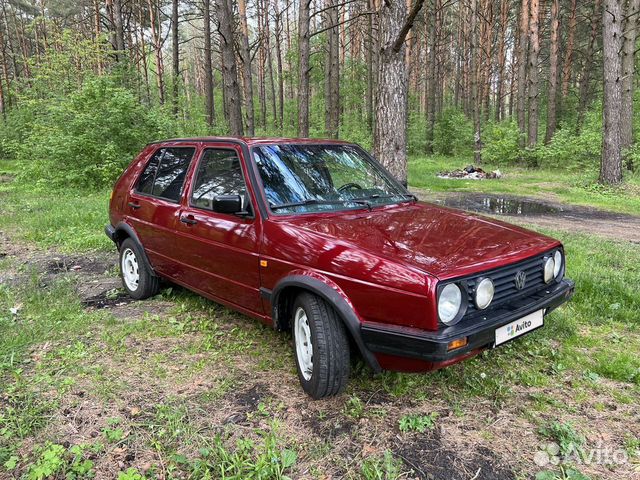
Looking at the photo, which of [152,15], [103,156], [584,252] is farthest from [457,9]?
[584,252]

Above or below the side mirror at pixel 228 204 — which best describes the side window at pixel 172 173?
above

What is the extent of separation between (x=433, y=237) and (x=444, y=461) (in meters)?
1.32

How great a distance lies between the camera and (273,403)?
9.90 feet

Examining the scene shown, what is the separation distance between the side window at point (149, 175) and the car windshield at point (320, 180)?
1636 mm

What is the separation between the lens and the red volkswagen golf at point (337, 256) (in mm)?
2518

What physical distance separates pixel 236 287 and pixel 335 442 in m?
1.49

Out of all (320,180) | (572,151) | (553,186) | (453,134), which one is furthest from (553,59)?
(320,180)

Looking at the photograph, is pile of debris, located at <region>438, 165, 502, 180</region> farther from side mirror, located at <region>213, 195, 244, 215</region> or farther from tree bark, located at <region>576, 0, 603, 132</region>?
side mirror, located at <region>213, 195, 244, 215</region>

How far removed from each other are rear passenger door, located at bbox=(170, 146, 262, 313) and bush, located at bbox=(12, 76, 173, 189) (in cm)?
981

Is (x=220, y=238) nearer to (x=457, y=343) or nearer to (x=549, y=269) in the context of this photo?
(x=457, y=343)

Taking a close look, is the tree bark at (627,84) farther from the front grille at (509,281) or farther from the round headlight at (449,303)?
the round headlight at (449,303)

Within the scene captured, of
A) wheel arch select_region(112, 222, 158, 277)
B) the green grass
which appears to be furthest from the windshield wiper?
the green grass

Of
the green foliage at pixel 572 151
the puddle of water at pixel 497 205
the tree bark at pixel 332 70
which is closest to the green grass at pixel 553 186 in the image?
the green foliage at pixel 572 151

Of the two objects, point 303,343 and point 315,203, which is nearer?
point 303,343
